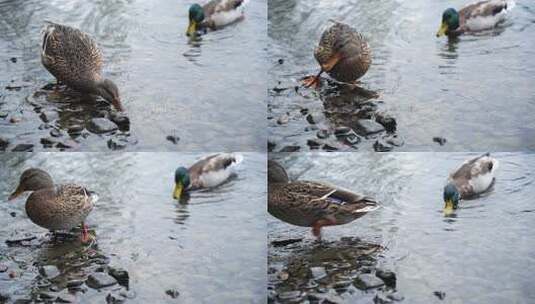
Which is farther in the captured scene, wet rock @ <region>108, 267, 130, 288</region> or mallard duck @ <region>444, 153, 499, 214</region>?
mallard duck @ <region>444, 153, 499, 214</region>

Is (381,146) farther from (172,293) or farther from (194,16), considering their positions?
(194,16)

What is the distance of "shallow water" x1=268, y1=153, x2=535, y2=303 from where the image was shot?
4.83m

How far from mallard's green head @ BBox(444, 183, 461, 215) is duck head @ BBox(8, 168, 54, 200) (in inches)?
80.6

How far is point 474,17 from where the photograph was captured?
6.87m

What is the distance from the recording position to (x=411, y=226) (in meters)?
5.18

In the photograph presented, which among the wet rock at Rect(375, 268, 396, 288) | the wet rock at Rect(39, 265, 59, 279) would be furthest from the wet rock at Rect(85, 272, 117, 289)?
the wet rock at Rect(375, 268, 396, 288)

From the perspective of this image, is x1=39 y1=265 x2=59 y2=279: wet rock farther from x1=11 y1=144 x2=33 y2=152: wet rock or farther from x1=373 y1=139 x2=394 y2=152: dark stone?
x1=373 y1=139 x2=394 y2=152: dark stone

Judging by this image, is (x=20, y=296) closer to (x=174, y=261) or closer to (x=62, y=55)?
(x=174, y=261)

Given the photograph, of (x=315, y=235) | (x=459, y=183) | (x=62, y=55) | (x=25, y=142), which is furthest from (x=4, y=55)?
(x=459, y=183)

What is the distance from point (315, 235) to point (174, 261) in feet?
2.43

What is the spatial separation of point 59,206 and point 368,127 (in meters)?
1.75

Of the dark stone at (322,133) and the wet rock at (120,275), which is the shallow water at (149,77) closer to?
the dark stone at (322,133)

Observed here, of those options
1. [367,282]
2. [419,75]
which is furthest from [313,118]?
[367,282]

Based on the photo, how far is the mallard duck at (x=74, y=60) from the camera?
598cm
